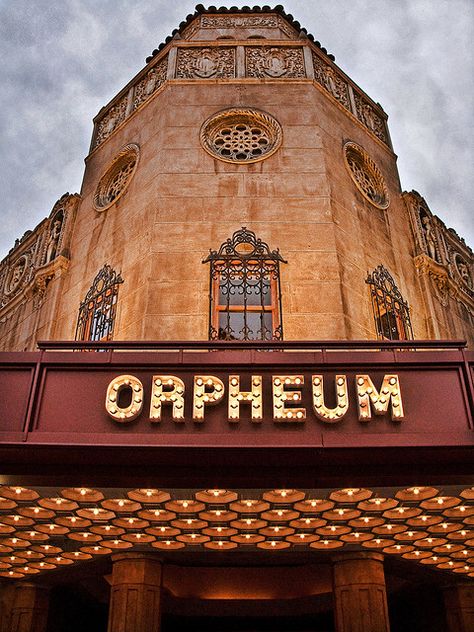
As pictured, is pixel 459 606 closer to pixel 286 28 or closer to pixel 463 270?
pixel 463 270

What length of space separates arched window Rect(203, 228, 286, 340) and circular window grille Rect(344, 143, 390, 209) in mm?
4714

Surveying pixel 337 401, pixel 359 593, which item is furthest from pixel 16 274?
pixel 337 401

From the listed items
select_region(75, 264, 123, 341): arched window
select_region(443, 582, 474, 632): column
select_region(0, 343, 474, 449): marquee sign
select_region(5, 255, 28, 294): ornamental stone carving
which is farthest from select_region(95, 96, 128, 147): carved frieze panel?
select_region(443, 582, 474, 632): column

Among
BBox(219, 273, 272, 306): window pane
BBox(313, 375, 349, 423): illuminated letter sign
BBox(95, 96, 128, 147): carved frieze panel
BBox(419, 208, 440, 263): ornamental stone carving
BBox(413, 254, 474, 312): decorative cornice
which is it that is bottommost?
BBox(313, 375, 349, 423): illuminated letter sign

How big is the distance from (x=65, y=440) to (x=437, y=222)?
16.7 meters

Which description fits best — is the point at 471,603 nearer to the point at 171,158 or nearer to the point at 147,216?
the point at 147,216

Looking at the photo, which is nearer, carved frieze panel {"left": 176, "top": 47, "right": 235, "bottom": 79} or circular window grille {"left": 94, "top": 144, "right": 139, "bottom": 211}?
circular window grille {"left": 94, "top": 144, "right": 139, "bottom": 211}

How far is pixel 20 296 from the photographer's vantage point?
20.2 m

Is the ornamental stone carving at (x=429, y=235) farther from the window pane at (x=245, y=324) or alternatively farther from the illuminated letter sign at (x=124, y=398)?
the illuminated letter sign at (x=124, y=398)

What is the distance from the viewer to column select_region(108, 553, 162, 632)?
1155cm

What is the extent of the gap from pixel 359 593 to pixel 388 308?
719 cm

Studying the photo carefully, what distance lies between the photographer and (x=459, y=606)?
557 inches

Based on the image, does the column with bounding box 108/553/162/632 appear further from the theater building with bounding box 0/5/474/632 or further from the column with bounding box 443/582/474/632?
the column with bounding box 443/582/474/632

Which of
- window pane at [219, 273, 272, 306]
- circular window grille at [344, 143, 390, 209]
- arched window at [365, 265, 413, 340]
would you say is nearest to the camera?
window pane at [219, 273, 272, 306]
